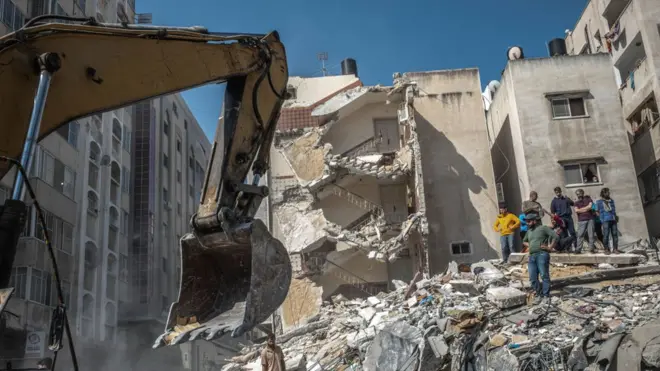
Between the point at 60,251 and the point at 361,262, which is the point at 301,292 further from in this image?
the point at 60,251

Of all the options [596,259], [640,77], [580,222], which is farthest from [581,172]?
[596,259]

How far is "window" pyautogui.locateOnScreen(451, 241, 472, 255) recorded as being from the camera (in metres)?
24.5

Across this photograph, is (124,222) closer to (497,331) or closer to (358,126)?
(358,126)

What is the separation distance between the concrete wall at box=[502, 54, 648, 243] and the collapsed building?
2109mm

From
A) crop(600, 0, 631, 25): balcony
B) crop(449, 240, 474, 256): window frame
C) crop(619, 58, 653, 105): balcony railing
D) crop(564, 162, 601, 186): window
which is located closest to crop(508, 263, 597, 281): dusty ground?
crop(449, 240, 474, 256): window frame

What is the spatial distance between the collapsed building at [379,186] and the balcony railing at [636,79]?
221 inches

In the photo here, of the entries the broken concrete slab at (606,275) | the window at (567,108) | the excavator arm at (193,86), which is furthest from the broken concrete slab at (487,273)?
the excavator arm at (193,86)

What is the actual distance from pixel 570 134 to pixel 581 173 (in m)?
1.48

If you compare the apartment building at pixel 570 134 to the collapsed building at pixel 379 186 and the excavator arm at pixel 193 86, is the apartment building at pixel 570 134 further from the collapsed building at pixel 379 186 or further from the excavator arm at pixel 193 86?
the excavator arm at pixel 193 86

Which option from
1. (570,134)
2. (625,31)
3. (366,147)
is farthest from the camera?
(366,147)

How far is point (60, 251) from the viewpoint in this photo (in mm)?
24891

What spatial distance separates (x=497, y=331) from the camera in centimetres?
1259

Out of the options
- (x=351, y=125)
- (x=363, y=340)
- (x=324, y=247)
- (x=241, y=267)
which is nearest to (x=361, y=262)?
(x=324, y=247)

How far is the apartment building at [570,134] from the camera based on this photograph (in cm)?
2311
